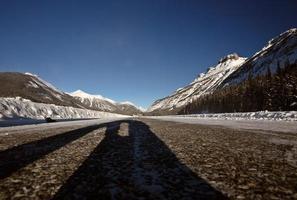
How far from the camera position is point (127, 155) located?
10828 millimetres

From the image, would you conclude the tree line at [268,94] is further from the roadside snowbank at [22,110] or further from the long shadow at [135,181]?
the roadside snowbank at [22,110]

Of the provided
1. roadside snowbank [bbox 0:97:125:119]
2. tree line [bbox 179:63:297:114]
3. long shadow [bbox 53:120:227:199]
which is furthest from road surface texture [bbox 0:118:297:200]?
tree line [bbox 179:63:297:114]

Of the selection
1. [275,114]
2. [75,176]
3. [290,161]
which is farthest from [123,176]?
[275,114]

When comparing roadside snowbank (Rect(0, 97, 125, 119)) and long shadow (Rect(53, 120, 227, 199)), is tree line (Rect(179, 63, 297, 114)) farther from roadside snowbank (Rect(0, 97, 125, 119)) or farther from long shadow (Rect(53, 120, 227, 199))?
roadside snowbank (Rect(0, 97, 125, 119))

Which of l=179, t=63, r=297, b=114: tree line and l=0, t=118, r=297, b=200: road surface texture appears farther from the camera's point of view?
l=179, t=63, r=297, b=114: tree line

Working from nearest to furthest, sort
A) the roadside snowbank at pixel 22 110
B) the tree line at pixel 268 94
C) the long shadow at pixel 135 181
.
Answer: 1. the long shadow at pixel 135 181
2. the tree line at pixel 268 94
3. the roadside snowbank at pixel 22 110

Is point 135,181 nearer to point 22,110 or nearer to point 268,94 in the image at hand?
point 268,94

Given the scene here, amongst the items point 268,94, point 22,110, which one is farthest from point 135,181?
point 22,110

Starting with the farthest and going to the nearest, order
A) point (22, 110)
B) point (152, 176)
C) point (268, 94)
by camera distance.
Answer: point (22, 110) < point (268, 94) < point (152, 176)

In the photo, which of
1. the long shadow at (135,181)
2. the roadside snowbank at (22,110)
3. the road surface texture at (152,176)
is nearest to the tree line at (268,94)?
the road surface texture at (152,176)

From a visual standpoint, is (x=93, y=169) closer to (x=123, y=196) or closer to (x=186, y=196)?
(x=123, y=196)

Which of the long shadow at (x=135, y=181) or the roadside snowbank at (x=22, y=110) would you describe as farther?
the roadside snowbank at (x=22, y=110)

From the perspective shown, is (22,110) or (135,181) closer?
(135,181)

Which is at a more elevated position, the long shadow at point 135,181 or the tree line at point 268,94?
the tree line at point 268,94
